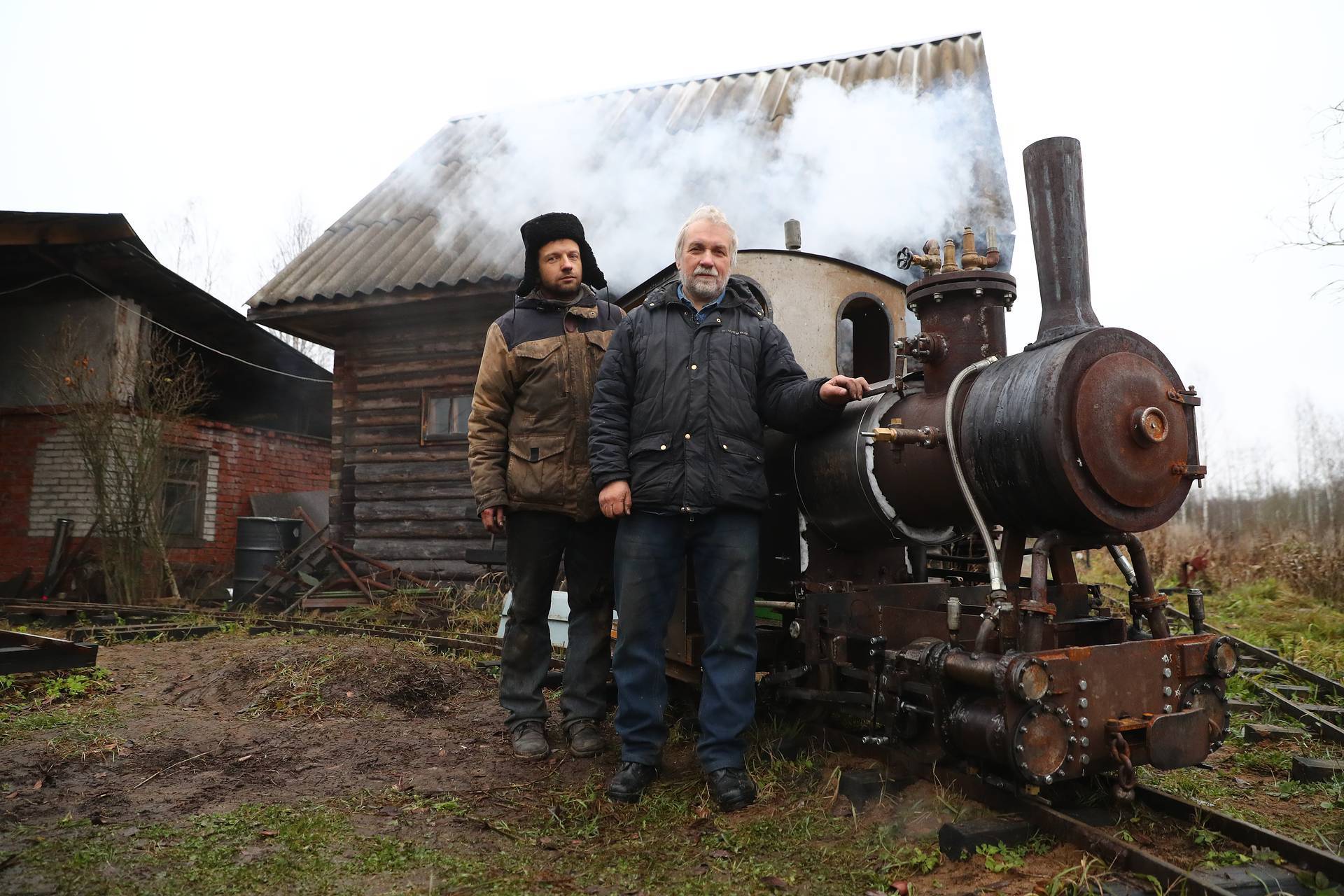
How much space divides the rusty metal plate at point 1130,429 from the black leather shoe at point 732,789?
4.79 feet

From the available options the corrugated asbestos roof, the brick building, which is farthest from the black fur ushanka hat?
the brick building

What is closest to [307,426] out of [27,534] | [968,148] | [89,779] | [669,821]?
[27,534]

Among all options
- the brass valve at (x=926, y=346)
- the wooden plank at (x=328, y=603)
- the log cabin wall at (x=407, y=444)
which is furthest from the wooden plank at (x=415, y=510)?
the brass valve at (x=926, y=346)

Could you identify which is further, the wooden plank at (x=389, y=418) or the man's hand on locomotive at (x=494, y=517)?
the wooden plank at (x=389, y=418)

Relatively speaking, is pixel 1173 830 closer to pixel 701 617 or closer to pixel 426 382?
pixel 701 617

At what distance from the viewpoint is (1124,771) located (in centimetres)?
243

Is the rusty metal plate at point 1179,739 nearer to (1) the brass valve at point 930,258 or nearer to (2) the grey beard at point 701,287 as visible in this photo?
(1) the brass valve at point 930,258

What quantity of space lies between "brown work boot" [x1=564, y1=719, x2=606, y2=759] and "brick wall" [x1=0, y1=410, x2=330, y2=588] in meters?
9.31

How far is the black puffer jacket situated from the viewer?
3.10m

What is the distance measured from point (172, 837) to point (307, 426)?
42.0ft

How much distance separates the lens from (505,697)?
12.4 ft

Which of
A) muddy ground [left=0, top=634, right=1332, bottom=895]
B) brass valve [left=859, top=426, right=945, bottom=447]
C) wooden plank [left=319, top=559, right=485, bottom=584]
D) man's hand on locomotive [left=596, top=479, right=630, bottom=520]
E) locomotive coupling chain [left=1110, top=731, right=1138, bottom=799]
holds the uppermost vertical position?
brass valve [left=859, top=426, right=945, bottom=447]

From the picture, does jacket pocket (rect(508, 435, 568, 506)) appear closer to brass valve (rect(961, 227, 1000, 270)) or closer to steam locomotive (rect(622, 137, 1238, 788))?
steam locomotive (rect(622, 137, 1238, 788))

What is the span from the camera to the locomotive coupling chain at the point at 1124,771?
7.96 ft
